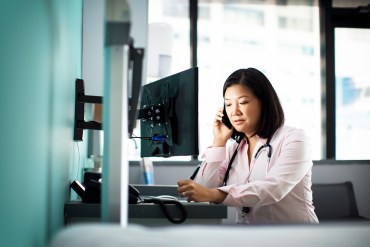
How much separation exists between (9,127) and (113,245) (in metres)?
0.63

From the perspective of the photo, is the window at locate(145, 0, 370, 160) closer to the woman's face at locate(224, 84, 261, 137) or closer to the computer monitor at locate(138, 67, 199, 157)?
the woman's face at locate(224, 84, 261, 137)

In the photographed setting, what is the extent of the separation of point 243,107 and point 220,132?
0.22m

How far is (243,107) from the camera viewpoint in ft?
6.20

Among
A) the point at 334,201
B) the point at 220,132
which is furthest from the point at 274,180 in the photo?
the point at 334,201

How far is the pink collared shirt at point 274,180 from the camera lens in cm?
163

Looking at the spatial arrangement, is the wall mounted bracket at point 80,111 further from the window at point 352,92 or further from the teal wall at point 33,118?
the window at point 352,92

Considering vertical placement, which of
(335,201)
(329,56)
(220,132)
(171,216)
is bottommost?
(335,201)

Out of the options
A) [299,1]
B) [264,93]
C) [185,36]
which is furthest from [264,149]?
[299,1]

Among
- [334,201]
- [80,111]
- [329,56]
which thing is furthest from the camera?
[329,56]

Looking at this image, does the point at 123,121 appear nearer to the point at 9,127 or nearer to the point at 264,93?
the point at 9,127

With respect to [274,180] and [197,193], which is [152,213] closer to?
[197,193]

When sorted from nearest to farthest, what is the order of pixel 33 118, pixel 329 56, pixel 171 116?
pixel 33 118
pixel 171 116
pixel 329 56

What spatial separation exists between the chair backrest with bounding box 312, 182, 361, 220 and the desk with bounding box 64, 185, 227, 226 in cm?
205

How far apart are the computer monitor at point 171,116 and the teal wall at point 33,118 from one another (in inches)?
12.8
